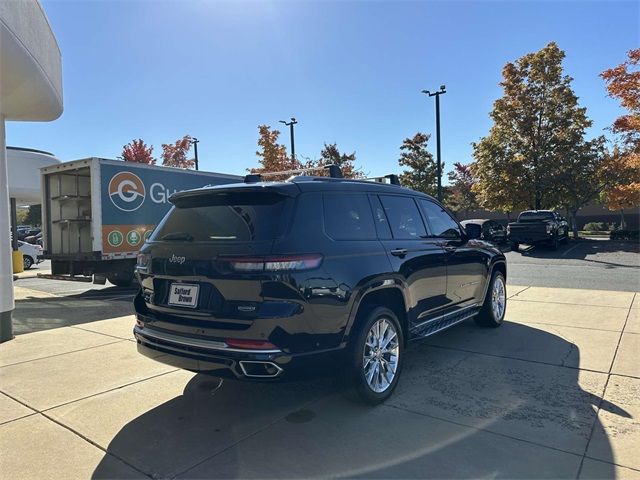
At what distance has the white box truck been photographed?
407 inches

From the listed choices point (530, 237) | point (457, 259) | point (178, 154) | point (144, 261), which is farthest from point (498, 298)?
point (178, 154)

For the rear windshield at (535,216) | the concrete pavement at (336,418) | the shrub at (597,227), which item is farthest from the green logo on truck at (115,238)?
the shrub at (597,227)

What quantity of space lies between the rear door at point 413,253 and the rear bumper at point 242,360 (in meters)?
1.16

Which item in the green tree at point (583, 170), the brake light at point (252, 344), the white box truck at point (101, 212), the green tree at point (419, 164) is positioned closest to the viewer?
the brake light at point (252, 344)

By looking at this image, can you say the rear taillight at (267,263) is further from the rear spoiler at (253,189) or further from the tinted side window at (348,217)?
the rear spoiler at (253,189)

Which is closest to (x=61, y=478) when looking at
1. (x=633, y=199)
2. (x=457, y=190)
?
(x=633, y=199)

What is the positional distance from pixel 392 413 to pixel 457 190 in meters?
48.0

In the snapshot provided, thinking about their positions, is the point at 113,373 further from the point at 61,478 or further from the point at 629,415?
the point at 629,415

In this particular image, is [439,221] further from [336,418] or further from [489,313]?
[336,418]

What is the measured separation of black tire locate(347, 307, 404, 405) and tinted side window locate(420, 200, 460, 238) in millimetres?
1539

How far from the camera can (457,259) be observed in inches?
211

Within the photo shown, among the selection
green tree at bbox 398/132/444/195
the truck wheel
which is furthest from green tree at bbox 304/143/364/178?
the truck wheel

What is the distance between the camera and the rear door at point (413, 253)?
14.0 ft

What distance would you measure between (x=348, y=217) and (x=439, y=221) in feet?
6.21
